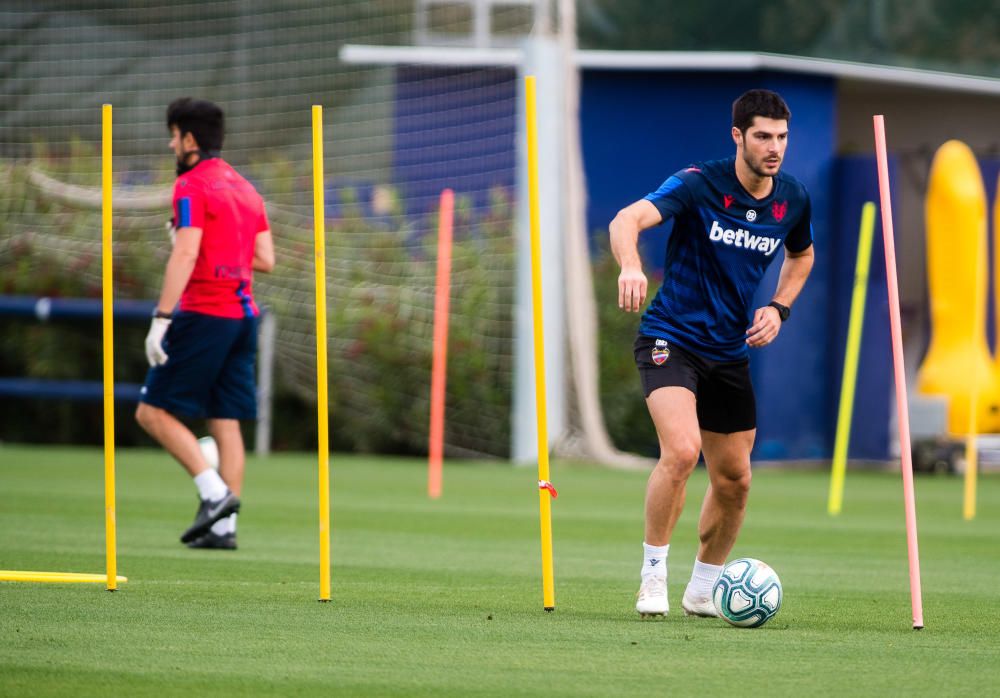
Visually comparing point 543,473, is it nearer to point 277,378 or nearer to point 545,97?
point 545,97

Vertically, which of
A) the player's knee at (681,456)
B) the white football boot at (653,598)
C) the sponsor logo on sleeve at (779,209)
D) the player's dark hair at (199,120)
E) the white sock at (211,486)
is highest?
the player's dark hair at (199,120)

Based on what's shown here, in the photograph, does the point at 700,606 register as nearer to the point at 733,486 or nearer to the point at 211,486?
the point at 733,486

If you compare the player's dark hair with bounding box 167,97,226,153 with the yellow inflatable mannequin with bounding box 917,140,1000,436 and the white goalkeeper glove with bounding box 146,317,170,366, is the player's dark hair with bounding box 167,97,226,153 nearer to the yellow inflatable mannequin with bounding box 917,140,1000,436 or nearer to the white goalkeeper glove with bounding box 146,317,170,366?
the white goalkeeper glove with bounding box 146,317,170,366

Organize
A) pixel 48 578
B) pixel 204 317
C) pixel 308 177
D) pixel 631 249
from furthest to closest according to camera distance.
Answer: pixel 308 177, pixel 204 317, pixel 48 578, pixel 631 249

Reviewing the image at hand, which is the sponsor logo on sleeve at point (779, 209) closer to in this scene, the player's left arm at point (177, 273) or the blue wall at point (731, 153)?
the player's left arm at point (177, 273)

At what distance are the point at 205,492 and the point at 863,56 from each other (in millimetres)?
12379

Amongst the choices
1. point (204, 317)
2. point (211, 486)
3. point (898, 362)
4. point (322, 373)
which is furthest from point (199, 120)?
point (898, 362)

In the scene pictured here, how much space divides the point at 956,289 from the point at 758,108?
39.1 ft

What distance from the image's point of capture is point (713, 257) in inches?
274

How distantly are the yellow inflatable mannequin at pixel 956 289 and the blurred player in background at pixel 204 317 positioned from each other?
997cm

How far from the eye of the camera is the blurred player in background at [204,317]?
30.4 ft

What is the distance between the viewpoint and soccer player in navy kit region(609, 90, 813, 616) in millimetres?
6801

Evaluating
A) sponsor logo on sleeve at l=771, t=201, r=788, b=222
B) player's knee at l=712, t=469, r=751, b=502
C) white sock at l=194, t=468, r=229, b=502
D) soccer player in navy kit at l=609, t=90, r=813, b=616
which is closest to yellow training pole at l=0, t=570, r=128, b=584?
white sock at l=194, t=468, r=229, b=502

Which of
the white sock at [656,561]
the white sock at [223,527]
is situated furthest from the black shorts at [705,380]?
the white sock at [223,527]
